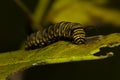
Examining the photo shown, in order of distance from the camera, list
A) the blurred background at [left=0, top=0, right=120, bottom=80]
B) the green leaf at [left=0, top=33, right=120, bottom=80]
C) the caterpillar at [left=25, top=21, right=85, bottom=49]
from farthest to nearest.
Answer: the blurred background at [left=0, top=0, right=120, bottom=80], the caterpillar at [left=25, top=21, right=85, bottom=49], the green leaf at [left=0, top=33, right=120, bottom=80]

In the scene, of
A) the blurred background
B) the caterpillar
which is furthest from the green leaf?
the blurred background

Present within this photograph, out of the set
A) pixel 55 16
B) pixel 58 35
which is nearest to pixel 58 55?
pixel 58 35

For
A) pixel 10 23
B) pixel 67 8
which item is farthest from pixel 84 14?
pixel 10 23

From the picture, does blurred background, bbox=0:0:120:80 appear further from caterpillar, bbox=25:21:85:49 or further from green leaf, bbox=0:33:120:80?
green leaf, bbox=0:33:120:80

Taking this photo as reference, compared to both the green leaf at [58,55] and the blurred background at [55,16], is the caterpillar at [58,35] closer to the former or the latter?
the green leaf at [58,55]

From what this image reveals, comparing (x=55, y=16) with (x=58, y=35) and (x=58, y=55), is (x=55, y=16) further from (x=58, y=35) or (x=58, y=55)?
(x=58, y=55)

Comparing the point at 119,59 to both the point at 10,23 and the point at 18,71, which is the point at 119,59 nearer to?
the point at 18,71
